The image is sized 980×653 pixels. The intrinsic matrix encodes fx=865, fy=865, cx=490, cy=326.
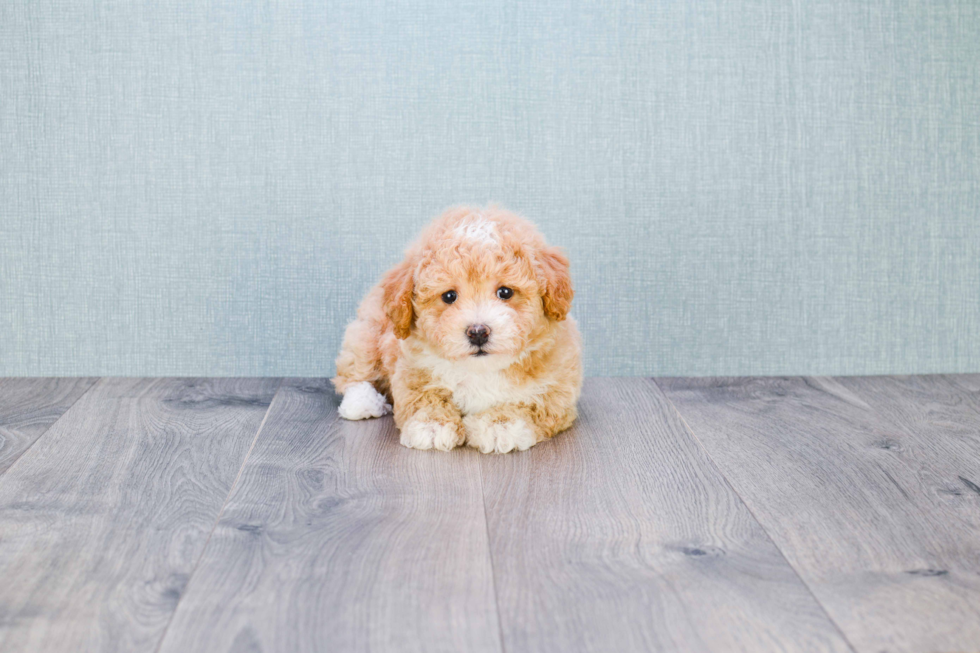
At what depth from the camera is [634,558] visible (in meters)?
1.39

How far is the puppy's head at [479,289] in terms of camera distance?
1.79m

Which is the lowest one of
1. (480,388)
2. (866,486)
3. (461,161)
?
(866,486)

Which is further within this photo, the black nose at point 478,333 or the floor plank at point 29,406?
the floor plank at point 29,406

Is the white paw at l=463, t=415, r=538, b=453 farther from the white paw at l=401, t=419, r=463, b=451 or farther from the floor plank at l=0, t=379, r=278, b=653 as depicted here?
the floor plank at l=0, t=379, r=278, b=653

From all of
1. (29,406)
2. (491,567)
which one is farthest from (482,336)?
(29,406)

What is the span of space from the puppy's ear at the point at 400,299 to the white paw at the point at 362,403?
0.31 m

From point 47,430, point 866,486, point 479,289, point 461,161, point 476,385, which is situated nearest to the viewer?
point 866,486

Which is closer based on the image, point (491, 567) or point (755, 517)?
point (491, 567)

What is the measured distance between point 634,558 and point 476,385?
66 cm

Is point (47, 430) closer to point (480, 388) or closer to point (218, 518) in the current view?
point (218, 518)

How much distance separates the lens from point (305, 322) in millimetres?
2561

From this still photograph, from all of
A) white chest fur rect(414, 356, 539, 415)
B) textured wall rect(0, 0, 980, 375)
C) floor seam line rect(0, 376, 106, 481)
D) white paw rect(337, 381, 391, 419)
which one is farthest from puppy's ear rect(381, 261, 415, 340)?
floor seam line rect(0, 376, 106, 481)

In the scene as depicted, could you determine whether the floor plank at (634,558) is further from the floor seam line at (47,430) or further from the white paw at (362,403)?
the floor seam line at (47,430)

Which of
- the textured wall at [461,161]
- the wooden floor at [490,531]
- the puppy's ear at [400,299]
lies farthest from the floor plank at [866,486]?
the puppy's ear at [400,299]
